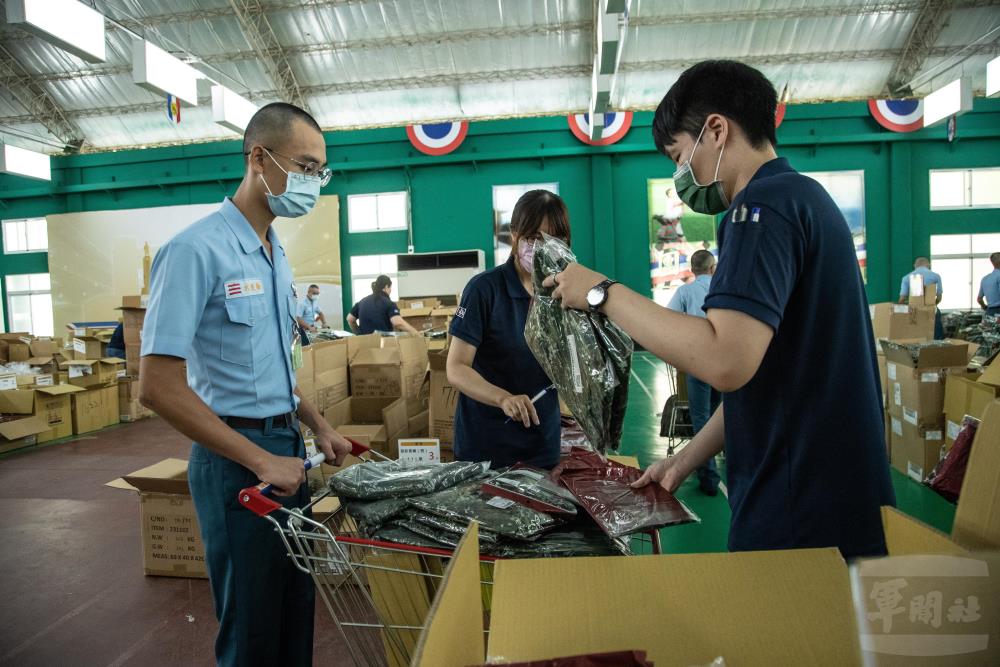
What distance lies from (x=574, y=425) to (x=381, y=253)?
1097 cm

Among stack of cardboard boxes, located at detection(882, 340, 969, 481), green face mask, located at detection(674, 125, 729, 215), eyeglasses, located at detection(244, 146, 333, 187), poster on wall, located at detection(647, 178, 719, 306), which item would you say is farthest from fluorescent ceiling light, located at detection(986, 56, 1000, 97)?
eyeglasses, located at detection(244, 146, 333, 187)

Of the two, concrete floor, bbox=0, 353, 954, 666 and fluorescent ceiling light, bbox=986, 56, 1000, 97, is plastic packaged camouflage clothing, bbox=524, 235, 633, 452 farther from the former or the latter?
fluorescent ceiling light, bbox=986, 56, 1000, 97

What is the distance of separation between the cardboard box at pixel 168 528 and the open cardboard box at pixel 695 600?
2.95 m

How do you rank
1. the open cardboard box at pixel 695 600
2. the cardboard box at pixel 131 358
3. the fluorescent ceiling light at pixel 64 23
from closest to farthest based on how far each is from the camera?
1. the open cardboard box at pixel 695 600
2. the fluorescent ceiling light at pixel 64 23
3. the cardboard box at pixel 131 358

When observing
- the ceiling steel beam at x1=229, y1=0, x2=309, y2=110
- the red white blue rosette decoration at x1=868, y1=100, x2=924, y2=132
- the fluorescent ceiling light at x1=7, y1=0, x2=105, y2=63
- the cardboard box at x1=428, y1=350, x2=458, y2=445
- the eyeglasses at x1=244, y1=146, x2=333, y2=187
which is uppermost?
the ceiling steel beam at x1=229, y1=0, x2=309, y2=110

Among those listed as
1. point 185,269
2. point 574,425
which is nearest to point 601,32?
point 574,425

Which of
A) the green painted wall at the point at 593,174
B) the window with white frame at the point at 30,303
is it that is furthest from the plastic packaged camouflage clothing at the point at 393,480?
the window with white frame at the point at 30,303

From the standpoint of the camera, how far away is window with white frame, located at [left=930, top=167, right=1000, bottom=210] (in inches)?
472

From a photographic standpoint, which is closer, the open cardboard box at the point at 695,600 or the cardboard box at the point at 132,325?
the open cardboard box at the point at 695,600

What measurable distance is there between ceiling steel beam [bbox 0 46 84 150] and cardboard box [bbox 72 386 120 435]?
9.81m

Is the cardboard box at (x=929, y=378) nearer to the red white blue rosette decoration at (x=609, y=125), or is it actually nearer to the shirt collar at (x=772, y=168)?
the shirt collar at (x=772, y=168)

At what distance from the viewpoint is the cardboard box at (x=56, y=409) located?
630 centimetres

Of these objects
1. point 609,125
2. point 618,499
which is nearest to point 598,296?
point 618,499

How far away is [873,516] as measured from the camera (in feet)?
3.22
